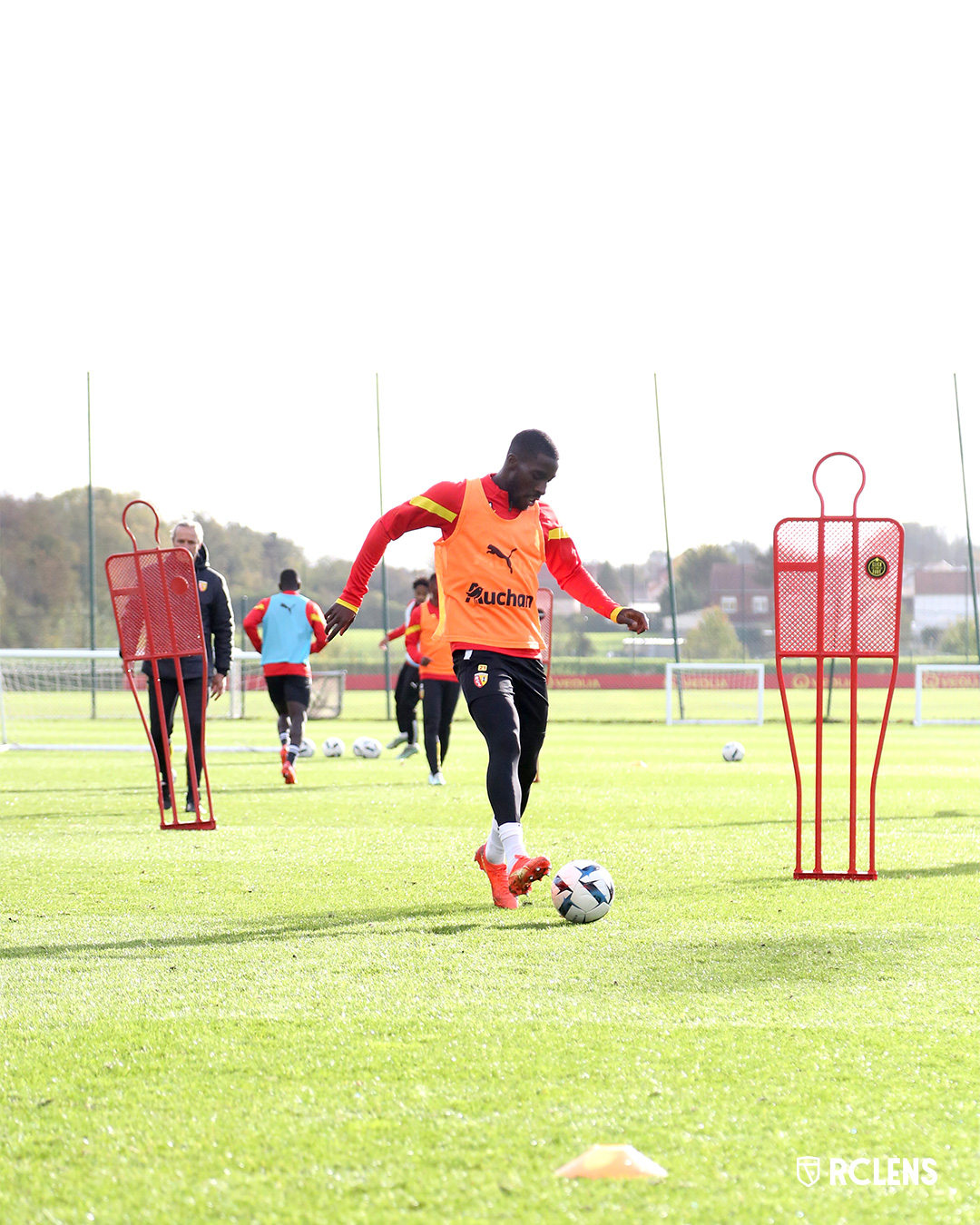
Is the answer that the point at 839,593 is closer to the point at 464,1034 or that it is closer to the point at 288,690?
the point at 464,1034

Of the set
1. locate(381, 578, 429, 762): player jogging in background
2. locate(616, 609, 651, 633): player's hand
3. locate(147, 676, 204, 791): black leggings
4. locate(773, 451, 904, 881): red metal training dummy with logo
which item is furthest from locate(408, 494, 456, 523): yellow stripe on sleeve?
locate(381, 578, 429, 762): player jogging in background

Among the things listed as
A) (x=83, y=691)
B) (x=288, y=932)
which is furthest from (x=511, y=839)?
(x=83, y=691)

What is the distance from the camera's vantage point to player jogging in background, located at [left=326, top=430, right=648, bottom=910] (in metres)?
6.11

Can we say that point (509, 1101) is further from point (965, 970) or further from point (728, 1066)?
point (965, 970)

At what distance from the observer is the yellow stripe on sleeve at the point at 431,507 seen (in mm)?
6211

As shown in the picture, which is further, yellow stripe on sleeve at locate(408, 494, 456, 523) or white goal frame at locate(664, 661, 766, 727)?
white goal frame at locate(664, 661, 766, 727)

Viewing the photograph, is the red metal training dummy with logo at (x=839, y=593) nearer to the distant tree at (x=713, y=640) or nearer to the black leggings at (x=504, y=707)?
the black leggings at (x=504, y=707)

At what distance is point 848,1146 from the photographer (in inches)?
115

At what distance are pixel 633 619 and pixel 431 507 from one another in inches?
46.9

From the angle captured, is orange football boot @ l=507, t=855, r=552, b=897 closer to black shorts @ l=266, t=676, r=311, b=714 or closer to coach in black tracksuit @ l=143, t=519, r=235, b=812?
coach in black tracksuit @ l=143, t=519, r=235, b=812

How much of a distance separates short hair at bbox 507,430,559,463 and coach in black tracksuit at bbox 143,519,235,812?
3762 millimetres

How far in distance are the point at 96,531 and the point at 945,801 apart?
23.7 metres

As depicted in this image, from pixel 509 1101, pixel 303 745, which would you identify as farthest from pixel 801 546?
pixel 303 745

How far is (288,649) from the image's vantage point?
12766 millimetres
